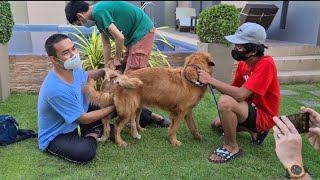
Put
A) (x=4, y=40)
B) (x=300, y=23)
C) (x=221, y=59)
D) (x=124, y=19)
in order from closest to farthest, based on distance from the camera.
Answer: (x=124, y=19)
(x=4, y=40)
(x=221, y=59)
(x=300, y=23)

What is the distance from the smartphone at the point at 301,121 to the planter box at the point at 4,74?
4409mm

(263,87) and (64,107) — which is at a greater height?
(263,87)

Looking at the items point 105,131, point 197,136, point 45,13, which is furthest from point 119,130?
point 45,13

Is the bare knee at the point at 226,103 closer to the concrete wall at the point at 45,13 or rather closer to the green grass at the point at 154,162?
the green grass at the point at 154,162

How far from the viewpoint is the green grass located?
303cm

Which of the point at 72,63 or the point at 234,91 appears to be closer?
the point at 72,63

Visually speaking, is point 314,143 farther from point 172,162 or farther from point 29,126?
point 29,126

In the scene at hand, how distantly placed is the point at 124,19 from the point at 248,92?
1.71 m

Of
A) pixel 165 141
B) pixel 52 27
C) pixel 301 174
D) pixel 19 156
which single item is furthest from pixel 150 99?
pixel 52 27

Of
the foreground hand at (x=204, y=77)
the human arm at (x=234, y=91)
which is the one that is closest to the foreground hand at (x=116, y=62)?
the foreground hand at (x=204, y=77)

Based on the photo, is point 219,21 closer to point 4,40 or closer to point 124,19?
point 124,19

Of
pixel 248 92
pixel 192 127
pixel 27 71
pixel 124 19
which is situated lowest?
pixel 192 127

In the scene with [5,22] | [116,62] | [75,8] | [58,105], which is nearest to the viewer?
[58,105]

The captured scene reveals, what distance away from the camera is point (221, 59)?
574 cm
